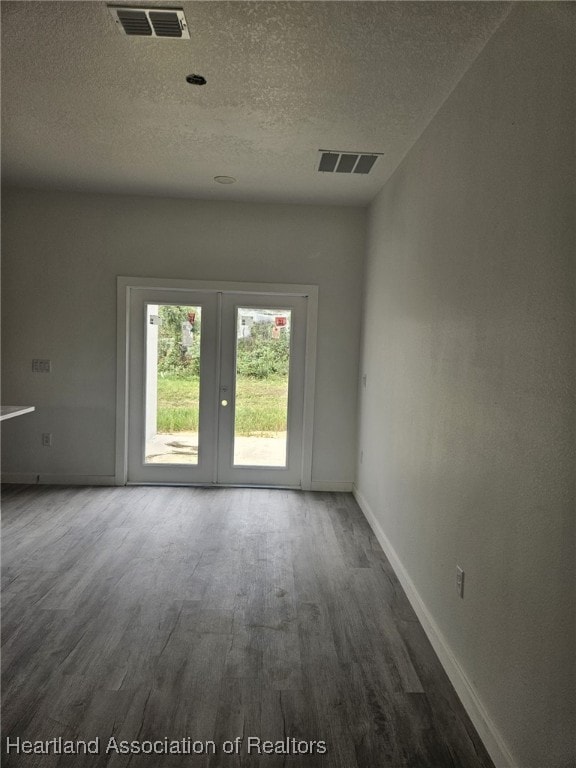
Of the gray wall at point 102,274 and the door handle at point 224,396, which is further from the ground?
the gray wall at point 102,274

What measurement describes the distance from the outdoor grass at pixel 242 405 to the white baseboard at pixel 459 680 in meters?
2.06

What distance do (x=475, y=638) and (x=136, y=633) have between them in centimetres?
159

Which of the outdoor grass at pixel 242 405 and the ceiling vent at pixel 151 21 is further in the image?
the outdoor grass at pixel 242 405

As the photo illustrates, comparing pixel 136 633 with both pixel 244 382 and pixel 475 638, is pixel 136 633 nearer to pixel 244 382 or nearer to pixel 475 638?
pixel 475 638

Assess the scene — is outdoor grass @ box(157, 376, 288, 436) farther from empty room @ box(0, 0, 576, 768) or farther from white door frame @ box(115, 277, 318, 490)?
white door frame @ box(115, 277, 318, 490)

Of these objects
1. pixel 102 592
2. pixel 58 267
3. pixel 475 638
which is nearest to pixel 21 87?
pixel 58 267

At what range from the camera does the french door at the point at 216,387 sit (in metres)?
4.98

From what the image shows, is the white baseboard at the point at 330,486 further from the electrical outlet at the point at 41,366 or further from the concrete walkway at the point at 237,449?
the electrical outlet at the point at 41,366

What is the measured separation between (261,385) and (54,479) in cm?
226

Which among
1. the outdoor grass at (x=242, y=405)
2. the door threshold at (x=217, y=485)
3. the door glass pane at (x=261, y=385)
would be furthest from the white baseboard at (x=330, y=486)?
the outdoor grass at (x=242, y=405)

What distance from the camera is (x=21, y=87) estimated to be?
277 centimetres

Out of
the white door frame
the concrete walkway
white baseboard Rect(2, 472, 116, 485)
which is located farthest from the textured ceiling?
white baseboard Rect(2, 472, 116, 485)

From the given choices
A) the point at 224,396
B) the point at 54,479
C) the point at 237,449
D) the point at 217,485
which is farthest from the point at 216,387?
the point at 54,479

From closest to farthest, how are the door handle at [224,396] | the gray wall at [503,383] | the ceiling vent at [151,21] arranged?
the gray wall at [503,383] → the ceiling vent at [151,21] → the door handle at [224,396]
